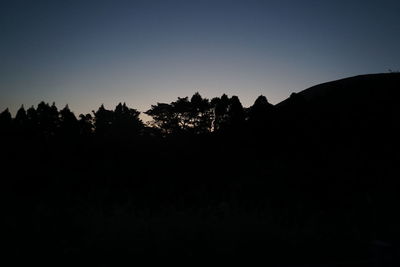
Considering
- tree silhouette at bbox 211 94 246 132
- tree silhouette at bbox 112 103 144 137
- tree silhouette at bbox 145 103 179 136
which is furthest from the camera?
tree silhouette at bbox 145 103 179 136

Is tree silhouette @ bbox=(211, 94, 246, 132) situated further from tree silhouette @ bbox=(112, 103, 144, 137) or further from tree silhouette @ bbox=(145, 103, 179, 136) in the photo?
tree silhouette @ bbox=(112, 103, 144, 137)

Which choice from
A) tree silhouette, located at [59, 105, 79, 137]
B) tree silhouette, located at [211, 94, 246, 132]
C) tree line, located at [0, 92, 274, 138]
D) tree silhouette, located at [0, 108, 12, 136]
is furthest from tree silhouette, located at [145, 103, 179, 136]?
tree silhouette, located at [0, 108, 12, 136]

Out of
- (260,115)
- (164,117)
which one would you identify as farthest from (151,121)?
(260,115)

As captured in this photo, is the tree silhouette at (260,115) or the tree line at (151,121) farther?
the tree line at (151,121)

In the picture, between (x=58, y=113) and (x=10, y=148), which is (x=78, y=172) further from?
(x=58, y=113)

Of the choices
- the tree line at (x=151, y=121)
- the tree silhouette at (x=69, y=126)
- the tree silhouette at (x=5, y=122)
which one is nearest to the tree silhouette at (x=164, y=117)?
the tree line at (x=151, y=121)

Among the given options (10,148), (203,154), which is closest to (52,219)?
(203,154)

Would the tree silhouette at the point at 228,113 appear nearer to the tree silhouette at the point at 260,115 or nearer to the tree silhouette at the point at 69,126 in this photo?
the tree silhouette at the point at 260,115

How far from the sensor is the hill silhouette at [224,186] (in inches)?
171

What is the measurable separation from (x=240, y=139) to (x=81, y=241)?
24.3 meters

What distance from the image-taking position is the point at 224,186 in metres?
19.0

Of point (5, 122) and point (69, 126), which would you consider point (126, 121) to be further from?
point (5, 122)

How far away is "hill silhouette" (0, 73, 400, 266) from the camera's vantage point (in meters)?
4.34

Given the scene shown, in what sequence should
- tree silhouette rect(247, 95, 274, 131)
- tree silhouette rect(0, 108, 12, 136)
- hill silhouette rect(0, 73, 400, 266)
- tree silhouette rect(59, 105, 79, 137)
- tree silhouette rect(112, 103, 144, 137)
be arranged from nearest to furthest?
1. hill silhouette rect(0, 73, 400, 266)
2. tree silhouette rect(247, 95, 274, 131)
3. tree silhouette rect(0, 108, 12, 136)
4. tree silhouette rect(59, 105, 79, 137)
5. tree silhouette rect(112, 103, 144, 137)
